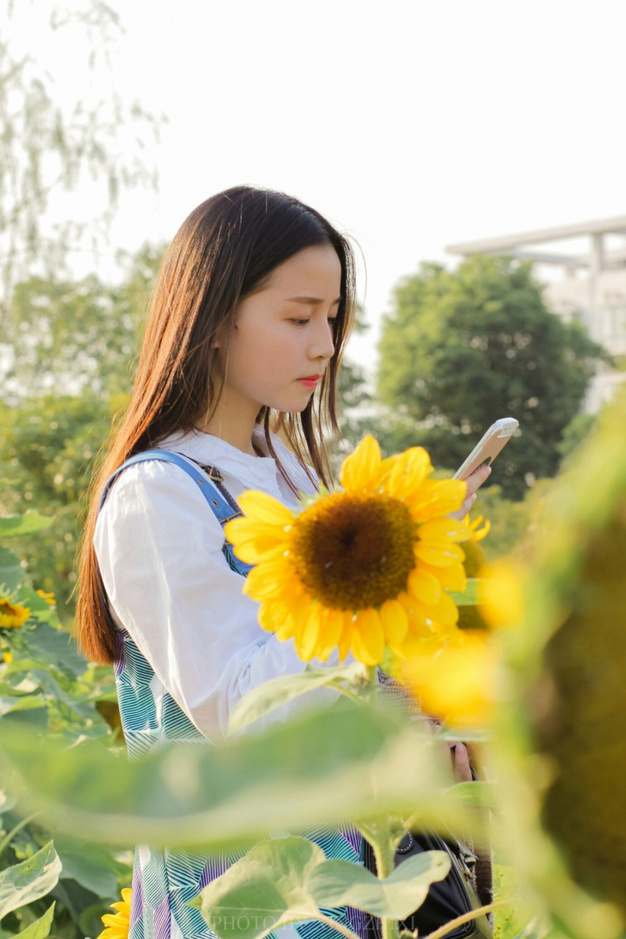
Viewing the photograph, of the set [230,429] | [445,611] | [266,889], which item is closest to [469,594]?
[445,611]

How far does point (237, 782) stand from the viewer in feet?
0.43

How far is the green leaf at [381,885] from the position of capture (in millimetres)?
272

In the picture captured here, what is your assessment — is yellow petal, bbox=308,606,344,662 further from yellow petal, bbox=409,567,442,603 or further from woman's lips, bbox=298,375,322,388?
woman's lips, bbox=298,375,322,388

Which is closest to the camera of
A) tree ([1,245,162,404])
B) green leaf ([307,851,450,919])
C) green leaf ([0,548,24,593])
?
green leaf ([307,851,450,919])

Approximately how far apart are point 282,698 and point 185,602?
53 centimetres

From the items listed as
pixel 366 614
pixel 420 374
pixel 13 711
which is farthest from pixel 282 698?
pixel 420 374

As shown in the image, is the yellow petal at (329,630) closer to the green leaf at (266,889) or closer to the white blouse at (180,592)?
the green leaf at (266,889)

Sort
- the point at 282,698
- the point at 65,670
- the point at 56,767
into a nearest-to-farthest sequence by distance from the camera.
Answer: the point at 56,767
the point at 282,698
the point at 65,670

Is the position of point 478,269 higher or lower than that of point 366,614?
lower

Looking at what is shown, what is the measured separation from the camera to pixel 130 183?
848 cm

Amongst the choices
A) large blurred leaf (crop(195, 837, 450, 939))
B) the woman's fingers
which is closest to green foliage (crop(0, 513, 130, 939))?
the woman's fingers

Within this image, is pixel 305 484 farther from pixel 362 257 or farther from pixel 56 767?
pixel 56 767

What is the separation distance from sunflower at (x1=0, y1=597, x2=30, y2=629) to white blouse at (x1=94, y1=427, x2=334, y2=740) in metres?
0.91

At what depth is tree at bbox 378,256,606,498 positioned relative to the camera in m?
17.5
